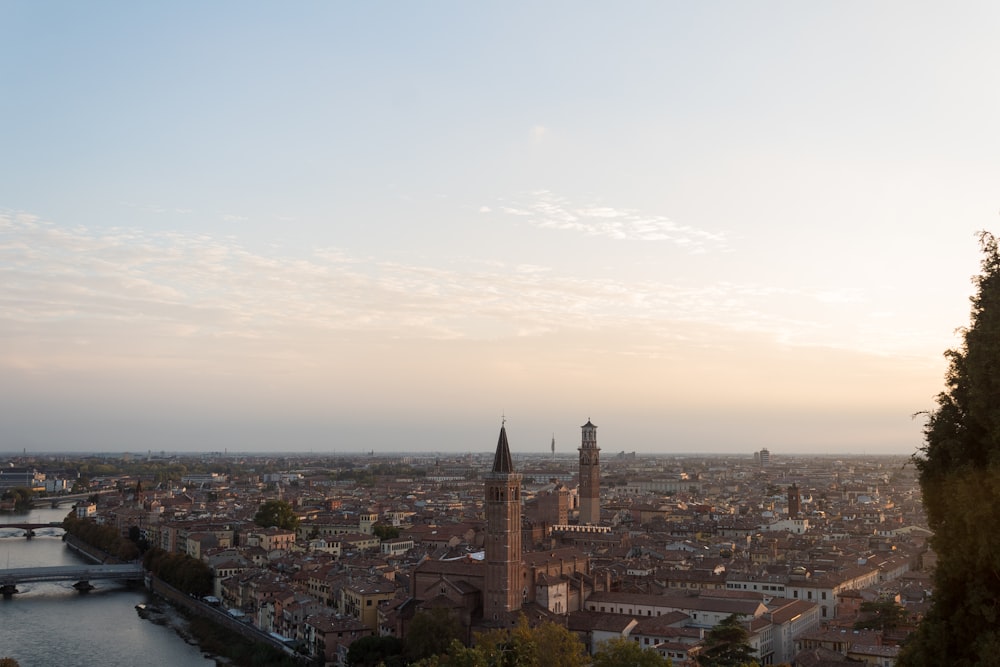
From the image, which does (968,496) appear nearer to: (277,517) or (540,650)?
(540,650)

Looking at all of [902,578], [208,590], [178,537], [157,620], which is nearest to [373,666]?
[157,620]

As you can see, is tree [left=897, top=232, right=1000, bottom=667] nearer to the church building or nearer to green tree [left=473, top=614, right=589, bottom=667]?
green tree [left=473, top=614, right=589, bottom=667]

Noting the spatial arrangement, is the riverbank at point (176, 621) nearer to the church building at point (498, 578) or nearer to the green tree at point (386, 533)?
the church building at point (498, 578)

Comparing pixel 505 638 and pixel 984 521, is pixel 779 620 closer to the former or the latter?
pixel 505 638

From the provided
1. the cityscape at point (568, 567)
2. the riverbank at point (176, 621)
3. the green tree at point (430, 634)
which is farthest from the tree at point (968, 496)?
the riverbank at point (176, 621)

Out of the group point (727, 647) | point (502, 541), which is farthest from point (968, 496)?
point (502, 541)
